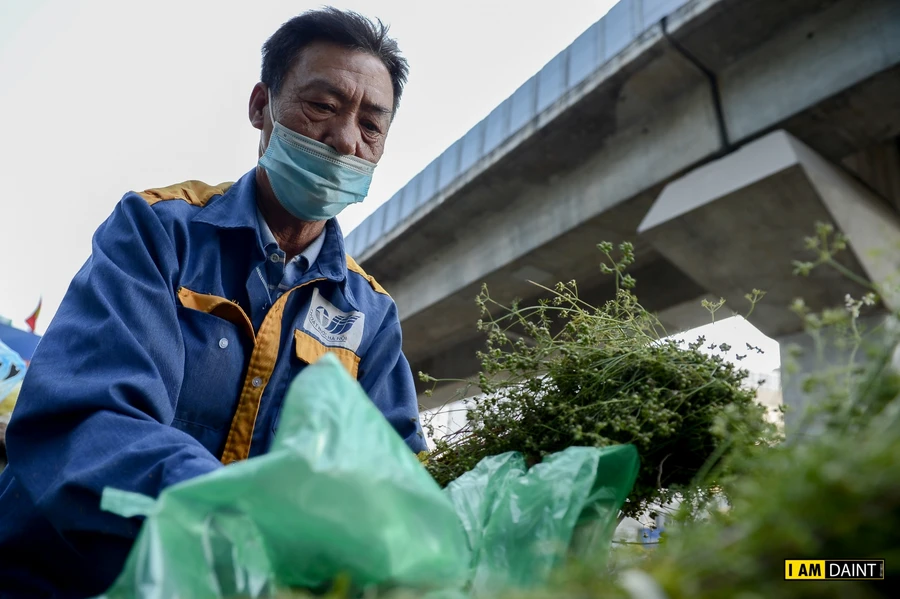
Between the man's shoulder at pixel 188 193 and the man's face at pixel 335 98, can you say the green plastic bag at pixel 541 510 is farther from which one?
the man's face at pixel 335 98

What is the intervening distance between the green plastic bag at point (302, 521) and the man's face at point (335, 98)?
1.34 m

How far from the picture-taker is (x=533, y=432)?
1.34 meters

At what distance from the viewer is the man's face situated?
1.90m

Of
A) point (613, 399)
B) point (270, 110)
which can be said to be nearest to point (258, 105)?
point (270, 110)

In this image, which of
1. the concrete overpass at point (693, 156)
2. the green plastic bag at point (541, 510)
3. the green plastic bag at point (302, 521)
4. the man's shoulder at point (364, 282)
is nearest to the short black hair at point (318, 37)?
the man's shoulder at point (364, 282)

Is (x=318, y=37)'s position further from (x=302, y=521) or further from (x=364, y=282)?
(x=302, y=521)

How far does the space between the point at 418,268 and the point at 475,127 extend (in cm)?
195

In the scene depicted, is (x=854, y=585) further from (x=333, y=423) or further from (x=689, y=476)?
(x=689, y=476)

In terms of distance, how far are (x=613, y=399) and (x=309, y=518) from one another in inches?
26.5

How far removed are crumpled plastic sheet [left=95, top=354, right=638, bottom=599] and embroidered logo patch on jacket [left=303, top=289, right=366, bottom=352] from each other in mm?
A: 1034

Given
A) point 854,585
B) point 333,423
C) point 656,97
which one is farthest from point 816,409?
point 656,97

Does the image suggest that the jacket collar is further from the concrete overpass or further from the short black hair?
the concrete overpass

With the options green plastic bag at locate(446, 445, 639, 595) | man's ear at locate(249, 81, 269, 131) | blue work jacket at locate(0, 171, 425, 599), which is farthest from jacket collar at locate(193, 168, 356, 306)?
green plastic bag at locate(446, 445, 639, 595)

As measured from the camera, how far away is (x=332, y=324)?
6.08 ft
